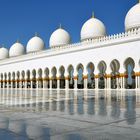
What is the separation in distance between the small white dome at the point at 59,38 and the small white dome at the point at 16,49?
1011cm

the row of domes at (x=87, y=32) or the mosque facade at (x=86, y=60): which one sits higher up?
the row of domes at (x=87, y=32)

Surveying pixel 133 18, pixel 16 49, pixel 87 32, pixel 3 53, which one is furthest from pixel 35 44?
pixel 133 18

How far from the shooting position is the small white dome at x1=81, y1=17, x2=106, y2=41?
26812 millimetres

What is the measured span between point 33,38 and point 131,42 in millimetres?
19861

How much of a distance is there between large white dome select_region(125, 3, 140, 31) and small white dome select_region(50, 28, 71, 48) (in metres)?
9.59

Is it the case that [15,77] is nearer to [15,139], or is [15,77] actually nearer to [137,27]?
[137,27]

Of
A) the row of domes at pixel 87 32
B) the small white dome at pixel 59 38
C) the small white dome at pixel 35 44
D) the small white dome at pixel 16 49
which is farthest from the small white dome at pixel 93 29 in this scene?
the small white dome at pixel 16 49

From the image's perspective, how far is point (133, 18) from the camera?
22.6m

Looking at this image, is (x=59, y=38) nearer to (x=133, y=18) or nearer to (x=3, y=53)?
(x=133, y=18)

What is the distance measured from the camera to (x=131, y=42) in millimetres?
20266

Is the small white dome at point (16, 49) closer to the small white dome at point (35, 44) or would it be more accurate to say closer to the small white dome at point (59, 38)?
the small white dome at point (35, 44)

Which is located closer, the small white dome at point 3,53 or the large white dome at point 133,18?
the large white dome at point 133,18

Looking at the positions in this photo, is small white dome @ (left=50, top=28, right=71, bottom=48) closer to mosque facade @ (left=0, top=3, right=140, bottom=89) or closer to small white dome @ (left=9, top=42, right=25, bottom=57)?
mosque facade @ (left=0, top=3, right=140, bottom=89)

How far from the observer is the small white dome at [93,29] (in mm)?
26812
